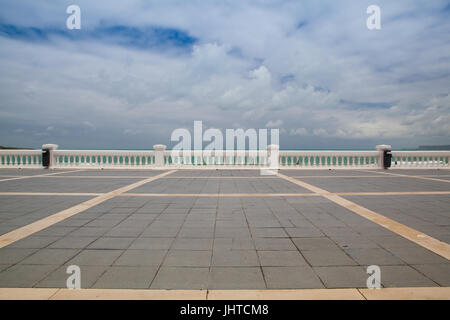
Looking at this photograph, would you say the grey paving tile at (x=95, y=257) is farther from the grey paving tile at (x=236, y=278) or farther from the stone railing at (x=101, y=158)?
the stone railing at (x=101, y=158)

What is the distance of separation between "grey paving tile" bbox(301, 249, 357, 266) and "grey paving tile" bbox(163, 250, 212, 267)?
135cm

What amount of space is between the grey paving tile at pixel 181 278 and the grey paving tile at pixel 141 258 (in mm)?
276

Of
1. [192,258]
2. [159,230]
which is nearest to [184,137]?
[159,230]

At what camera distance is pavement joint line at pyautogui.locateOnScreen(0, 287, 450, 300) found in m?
2.49

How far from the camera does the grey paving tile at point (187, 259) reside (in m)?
3.20

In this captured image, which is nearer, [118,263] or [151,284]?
[151,284]

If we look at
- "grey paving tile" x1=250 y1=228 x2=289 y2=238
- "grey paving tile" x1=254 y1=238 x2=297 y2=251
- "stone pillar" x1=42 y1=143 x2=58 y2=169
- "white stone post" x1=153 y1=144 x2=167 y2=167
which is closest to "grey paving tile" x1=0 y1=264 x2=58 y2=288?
"grey paving tile" x1=254 y1=238 x2=297 y2=251

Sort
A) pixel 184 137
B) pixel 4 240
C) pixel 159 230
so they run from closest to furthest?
pixel 4 240, pixel 159 230, pixel 184 137

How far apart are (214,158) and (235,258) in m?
13.8

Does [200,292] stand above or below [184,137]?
below

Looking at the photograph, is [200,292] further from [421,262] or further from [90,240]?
[421,262]
